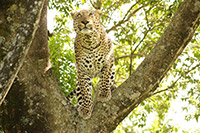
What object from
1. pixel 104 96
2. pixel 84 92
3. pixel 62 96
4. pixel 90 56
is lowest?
pixel 62 96

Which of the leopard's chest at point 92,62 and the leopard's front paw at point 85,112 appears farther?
the leopard's chest at point 92,62

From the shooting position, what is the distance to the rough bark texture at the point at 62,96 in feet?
13.4

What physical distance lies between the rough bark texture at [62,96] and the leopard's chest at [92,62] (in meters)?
1.14

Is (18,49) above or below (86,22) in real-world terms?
below

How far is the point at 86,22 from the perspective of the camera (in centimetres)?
538

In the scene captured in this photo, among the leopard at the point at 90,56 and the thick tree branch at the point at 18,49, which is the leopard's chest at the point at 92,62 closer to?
the leopard at the point at 90,56

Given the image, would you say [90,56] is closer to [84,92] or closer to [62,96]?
[84,92]

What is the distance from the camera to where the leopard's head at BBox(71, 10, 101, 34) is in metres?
5.41

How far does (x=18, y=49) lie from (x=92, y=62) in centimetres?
306

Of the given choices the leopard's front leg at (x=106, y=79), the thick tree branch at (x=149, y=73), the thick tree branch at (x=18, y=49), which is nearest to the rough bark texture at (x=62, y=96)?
the thick tree branch at (x=149, y=73)

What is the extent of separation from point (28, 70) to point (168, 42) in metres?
1.88

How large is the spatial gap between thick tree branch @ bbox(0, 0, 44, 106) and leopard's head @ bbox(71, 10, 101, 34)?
2598 mm

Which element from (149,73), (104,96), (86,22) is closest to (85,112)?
(104,96)

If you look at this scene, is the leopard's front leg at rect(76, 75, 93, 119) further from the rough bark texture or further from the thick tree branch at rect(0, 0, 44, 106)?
the thick tree branch at rect(0, 0, 44, 106)
